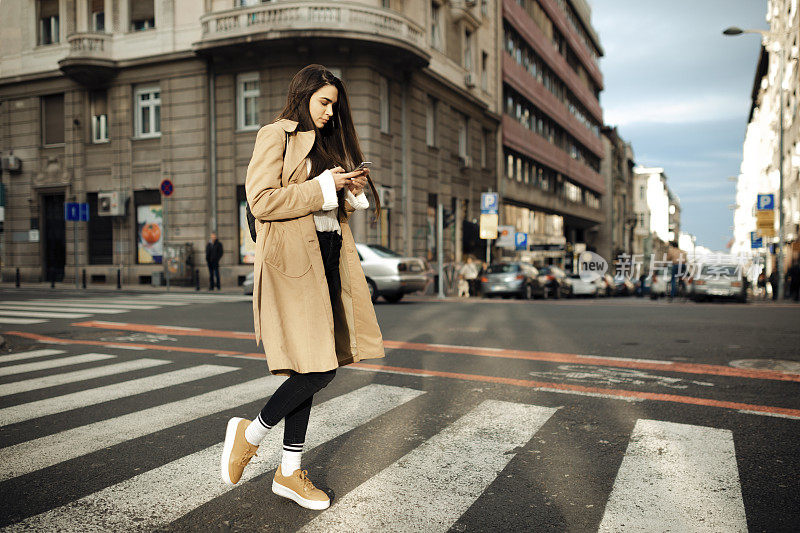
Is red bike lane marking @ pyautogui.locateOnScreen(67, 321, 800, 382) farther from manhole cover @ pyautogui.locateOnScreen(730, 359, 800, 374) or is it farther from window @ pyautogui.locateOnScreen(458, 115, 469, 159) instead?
window @ pyautogui.locateOnScreen(458, 115, 469, 159)

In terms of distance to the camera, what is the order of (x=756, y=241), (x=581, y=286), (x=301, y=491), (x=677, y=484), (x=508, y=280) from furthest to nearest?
(x=581, y=286)
(x=756, y=241)
(x=508, y=280)
(x=677, y=484)
(x=301, y=491)

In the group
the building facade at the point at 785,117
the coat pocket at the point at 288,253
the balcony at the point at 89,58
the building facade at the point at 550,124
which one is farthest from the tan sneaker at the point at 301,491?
the building facade at the point at 550,124

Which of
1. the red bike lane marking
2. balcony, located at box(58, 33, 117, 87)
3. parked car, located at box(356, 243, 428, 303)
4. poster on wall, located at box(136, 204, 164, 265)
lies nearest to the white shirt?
the red bike lane marking

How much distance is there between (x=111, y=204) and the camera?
1032 inches

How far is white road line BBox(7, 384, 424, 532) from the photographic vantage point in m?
2.90

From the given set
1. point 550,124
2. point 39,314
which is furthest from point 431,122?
point 550,124

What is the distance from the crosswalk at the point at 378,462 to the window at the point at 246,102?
795 inches

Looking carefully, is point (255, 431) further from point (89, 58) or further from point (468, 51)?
point (468, 51)

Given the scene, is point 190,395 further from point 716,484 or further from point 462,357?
point 716,484

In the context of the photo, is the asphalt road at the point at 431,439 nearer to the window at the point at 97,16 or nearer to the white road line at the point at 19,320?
the white road line at the point at 19,320

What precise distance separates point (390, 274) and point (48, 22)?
20357 millimetres

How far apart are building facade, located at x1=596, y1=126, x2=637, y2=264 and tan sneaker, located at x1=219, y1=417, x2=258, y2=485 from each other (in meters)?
70.8

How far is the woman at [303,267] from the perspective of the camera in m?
2.97

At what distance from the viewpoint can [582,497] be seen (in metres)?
3.22
